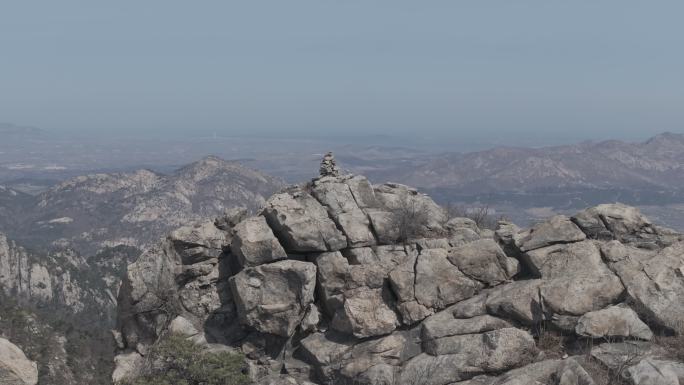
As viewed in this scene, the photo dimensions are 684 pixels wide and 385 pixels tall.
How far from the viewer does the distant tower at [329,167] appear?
102ft

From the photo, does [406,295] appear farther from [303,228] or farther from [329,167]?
[329,167]

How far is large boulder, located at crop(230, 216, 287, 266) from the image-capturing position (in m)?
23.9

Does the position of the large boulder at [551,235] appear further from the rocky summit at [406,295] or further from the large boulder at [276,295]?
the large boulder at [276,295]

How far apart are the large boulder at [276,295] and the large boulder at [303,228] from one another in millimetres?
1318

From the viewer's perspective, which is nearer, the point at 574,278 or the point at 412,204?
the point at 574,278

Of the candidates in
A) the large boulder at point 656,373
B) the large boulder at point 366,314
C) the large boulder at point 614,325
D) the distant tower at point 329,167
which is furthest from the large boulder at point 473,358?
the distant tower at point 329,167

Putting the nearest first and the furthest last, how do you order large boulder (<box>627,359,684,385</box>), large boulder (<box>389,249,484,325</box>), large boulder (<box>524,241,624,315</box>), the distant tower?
large boulder (<box>627,359,684,385</box>)
large boulder (<box>524,241,624,315</box>)
large boulder (<box>389,249,484,325</box>)
the distant tower

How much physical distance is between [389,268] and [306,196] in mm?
6020

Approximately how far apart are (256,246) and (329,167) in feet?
29.4

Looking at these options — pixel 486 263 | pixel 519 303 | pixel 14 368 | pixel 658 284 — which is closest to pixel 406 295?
pixel 486 263

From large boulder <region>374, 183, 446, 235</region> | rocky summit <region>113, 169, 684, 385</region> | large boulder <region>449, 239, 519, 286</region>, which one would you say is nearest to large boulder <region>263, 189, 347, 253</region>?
rocky summit <region>113, 169, 684, 385</region>

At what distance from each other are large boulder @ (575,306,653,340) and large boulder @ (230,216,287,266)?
Result: 12.8 metres

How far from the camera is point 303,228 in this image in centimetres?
2448

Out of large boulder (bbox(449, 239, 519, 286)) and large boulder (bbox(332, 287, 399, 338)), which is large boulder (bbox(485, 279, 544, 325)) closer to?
large boulder (bbox(449, 239, 519, 286))
